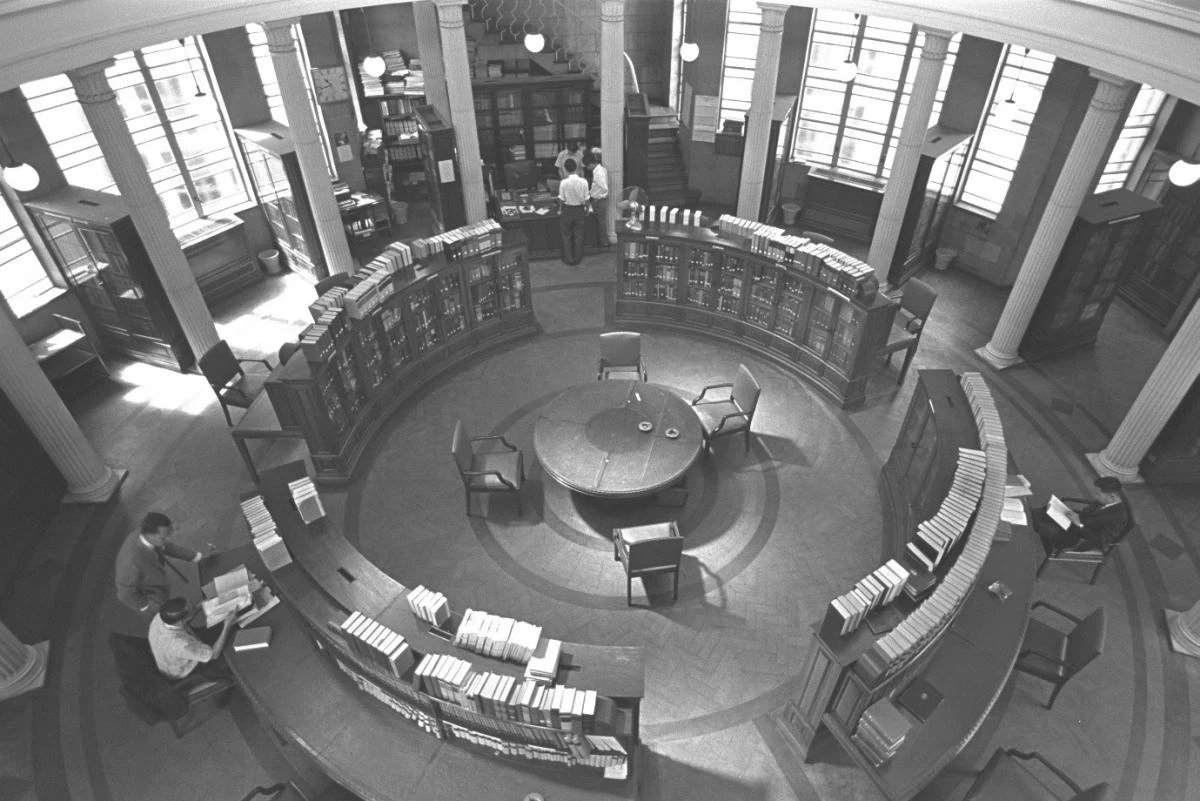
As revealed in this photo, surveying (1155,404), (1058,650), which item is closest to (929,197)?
(1155,404)

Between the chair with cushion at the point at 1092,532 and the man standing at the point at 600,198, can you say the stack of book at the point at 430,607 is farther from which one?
the man standing at the point at 600,198

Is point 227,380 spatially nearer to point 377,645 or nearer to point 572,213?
point 377,645

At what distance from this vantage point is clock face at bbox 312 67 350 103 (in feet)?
49.4

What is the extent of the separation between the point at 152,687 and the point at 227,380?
17.2ft

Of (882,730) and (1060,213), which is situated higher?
(1060,213)

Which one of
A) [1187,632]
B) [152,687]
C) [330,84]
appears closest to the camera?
[152,687]

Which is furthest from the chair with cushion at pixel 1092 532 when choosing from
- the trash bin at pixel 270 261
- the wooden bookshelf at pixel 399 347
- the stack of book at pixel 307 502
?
the trash bin at pixel 270 261

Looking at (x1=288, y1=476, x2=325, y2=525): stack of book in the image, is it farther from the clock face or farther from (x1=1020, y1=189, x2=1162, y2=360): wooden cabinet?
the clock face

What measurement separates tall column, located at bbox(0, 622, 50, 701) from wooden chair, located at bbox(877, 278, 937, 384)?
11.5 metres

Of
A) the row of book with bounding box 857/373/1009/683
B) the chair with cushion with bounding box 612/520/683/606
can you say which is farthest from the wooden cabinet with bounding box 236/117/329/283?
the row of book with bounding box 857/373/1009/683

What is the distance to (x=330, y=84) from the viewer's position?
15242mm

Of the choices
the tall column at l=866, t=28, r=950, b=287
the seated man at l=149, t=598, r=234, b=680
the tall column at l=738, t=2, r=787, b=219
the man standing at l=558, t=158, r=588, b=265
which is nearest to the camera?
the seated man at l=149, t=598, r=234, b=680

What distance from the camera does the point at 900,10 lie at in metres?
10.5

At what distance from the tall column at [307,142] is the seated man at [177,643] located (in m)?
7.95
